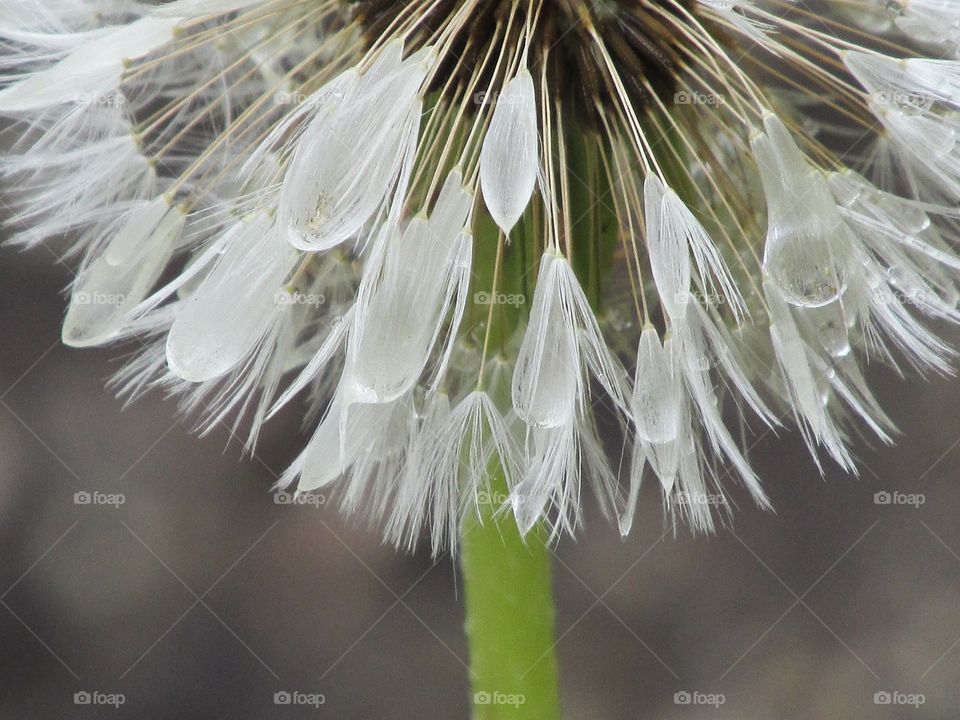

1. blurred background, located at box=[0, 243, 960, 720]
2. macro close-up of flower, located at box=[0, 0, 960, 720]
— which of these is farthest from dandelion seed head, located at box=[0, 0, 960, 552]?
blurred background, located at box=[0, 243, 960, 720]

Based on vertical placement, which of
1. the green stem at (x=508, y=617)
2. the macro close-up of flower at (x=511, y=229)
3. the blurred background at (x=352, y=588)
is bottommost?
the blurred background at (x=352, y=588)

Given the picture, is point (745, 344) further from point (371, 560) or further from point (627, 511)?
point (371, 560)

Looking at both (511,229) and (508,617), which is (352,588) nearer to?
(508,617)

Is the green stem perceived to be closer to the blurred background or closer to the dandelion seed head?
the dandelion seed head

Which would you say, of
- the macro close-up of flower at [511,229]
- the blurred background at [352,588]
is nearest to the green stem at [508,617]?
the macro close-up of flower at [511,229]

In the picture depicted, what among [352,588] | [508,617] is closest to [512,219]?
[508,617]

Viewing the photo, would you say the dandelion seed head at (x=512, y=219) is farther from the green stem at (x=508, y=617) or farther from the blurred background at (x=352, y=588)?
the blurred background at (x=352, y=588)
